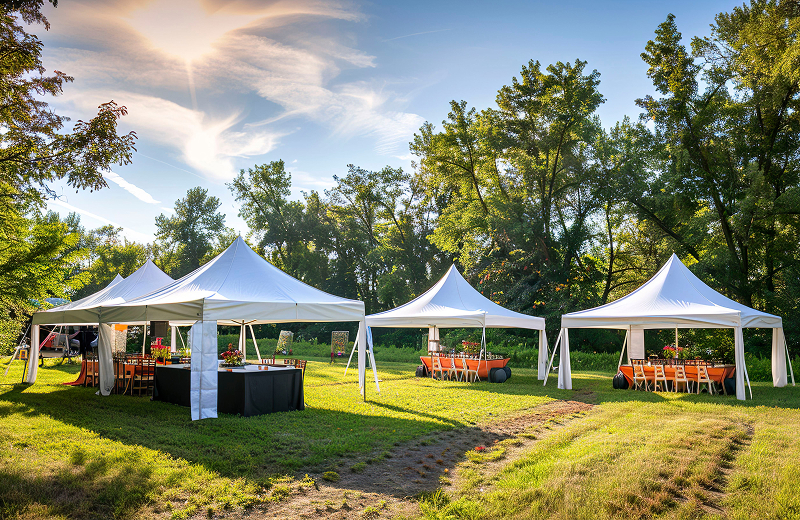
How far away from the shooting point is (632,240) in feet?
85.9

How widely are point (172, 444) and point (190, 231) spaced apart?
36929mm

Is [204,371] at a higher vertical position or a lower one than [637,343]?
higher

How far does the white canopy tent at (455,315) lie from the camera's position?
14102 millimetres

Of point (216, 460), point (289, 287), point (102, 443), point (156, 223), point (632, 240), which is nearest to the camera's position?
point (216, 460)

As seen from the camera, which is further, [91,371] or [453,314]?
[453,314]

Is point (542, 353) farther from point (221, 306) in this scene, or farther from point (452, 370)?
point (221, 306)

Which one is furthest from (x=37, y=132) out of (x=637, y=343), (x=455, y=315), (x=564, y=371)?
(x=637, y=343)

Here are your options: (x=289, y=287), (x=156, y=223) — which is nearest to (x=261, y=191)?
Answer: (x=156, y=223)

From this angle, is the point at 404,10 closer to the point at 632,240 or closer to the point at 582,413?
the point at 582,413

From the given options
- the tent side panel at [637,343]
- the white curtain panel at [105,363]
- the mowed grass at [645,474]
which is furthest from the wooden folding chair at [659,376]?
the white curtain panel at [105,363]

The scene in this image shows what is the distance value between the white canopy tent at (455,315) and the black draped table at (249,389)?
441 cm

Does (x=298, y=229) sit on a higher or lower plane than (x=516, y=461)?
higher

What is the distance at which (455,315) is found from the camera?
1406 cm

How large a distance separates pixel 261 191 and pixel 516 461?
33.3 metres
